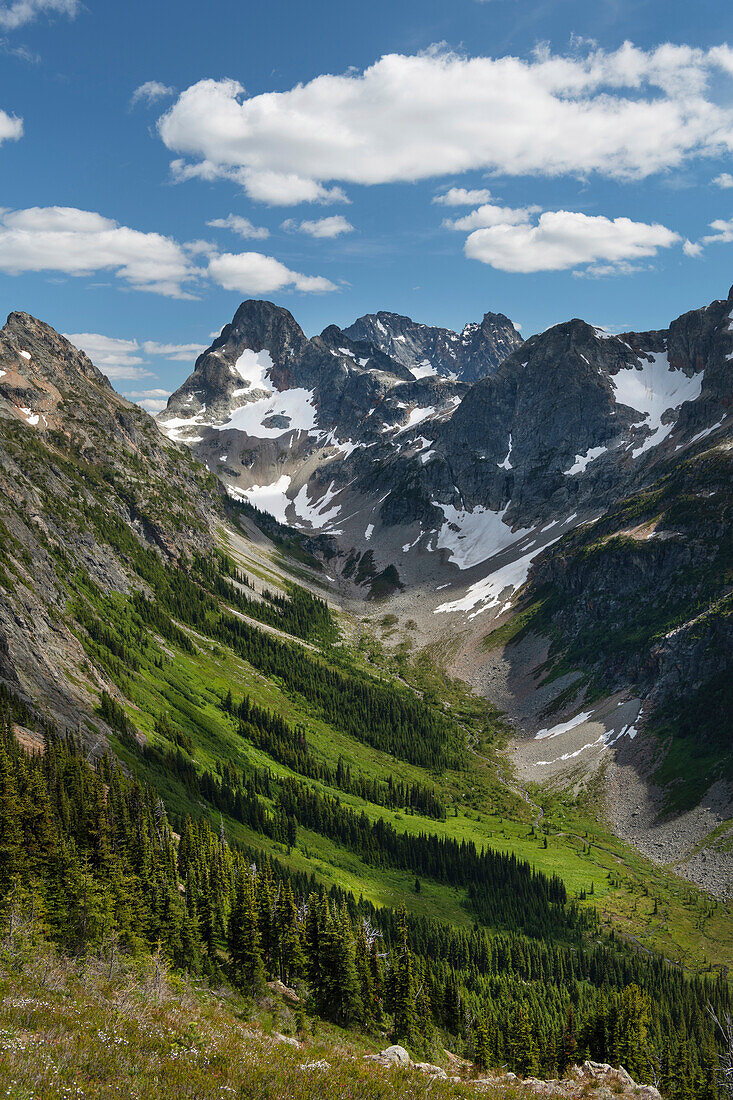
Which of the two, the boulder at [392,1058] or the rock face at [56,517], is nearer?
the boulder at [392,1058]

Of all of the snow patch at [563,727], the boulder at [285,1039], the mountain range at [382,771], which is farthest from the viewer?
the snow patch at [563,727]

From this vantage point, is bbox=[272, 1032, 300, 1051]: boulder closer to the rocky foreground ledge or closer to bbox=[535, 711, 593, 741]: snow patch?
the rocky foreground ledge

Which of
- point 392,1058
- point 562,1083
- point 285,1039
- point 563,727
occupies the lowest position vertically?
point 563,727

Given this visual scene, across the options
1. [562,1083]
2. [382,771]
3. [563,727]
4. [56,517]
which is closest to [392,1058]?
[562,1083]

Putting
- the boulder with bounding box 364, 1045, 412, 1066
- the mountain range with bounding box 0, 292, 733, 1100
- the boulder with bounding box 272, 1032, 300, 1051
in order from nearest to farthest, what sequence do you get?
the boulder with bounding box 272, 1032, 300, 1051 < the boulder with bounding box 364, 1045, 412, 1066 < the mountain range with bounding box 0, 292, 733, 1100

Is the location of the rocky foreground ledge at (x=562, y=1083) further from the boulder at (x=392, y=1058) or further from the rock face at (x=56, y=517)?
the rock face at (x=56, y=517)

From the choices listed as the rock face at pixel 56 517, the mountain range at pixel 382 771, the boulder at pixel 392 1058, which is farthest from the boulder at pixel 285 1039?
the rock face at pixel 56 517

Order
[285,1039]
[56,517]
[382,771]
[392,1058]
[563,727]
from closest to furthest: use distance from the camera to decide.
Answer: [285,1039] → [392,1058] → [382,771] → [56,517] → [563,727]

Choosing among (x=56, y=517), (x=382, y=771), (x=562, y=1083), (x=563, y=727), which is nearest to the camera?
(x=562, y=1083)

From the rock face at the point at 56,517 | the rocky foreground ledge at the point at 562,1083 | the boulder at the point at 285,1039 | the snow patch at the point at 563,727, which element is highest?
the rock face at the point at 56,517

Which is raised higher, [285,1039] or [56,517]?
[56,517]

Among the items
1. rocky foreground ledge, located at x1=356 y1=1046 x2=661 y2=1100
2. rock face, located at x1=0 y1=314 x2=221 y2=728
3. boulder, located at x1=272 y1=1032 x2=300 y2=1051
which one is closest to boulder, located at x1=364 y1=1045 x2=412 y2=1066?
rocky foreground ledge, located at x1=356 y1=1046 x2=661 y2=1100

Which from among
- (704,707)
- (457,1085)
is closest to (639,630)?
(704,707)

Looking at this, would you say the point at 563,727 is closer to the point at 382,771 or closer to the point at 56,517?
the point at 382,771
